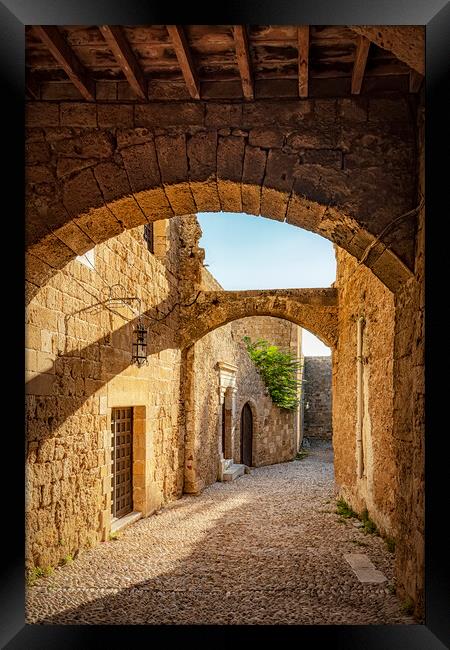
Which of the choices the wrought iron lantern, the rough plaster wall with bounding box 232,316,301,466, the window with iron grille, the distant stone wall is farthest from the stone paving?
the distant stone wall

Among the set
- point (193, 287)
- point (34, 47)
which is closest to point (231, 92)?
point (34, 47)

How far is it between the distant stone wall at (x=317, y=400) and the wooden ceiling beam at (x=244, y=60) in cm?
1850

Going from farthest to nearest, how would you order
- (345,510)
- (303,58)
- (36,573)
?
(345,510), (36,573), (303,58)

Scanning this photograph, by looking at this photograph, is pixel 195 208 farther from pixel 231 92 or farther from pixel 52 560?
pixel 52 560

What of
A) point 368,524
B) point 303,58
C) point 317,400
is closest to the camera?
point 303,58

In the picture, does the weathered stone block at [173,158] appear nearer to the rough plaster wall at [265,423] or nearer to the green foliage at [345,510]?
the green foliage at [345,510]

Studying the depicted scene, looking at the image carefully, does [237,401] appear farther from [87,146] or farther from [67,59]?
[67,59]

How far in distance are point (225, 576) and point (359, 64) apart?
3.98 meters

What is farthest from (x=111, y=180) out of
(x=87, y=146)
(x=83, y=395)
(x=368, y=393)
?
(x=368, y=393)

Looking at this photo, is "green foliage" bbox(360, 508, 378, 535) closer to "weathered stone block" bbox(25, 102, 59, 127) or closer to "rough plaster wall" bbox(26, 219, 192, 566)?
"rough plaster wall" bbox(26, 219, 192, 566)

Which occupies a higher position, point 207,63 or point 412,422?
Answer: point 207,63

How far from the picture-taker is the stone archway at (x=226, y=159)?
11.1 feet
